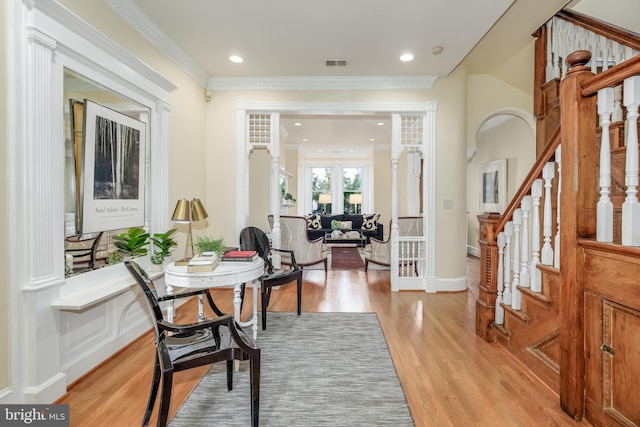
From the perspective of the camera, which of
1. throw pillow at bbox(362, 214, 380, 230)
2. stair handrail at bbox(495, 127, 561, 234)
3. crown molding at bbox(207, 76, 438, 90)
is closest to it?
stair handrail at bbox(495, 127, 561, 234)

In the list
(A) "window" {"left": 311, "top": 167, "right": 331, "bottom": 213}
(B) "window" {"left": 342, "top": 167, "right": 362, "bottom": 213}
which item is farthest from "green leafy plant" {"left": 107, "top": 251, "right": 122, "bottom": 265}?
(B) "window" {"left": 342, "top": 167, "right": 362, "bottom": 213}

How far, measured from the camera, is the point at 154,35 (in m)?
2.91

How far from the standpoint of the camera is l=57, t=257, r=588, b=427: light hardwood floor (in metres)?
1.72

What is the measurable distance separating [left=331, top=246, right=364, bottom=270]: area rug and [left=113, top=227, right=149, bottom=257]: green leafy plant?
365 cm

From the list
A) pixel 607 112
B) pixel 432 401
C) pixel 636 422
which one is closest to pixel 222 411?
pixel 432 401

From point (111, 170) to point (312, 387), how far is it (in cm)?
229

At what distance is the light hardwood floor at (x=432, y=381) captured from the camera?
67.9 inches

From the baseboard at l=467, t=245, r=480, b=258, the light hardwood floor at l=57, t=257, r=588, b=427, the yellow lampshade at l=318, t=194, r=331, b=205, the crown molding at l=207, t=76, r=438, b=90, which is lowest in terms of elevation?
the light hardwood floor at l=57, t=257, r=588, b=427

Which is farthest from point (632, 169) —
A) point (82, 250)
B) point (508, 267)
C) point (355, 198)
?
point (355, 198)

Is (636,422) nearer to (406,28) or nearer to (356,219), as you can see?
(406,28)

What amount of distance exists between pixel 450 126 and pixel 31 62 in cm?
425

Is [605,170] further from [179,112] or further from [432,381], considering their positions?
[179,112]

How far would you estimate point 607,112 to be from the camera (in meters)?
1.52

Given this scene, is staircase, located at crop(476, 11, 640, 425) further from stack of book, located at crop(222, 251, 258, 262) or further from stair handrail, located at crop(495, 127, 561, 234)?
stack of book, located at crop(222, 251, 258, 262)
